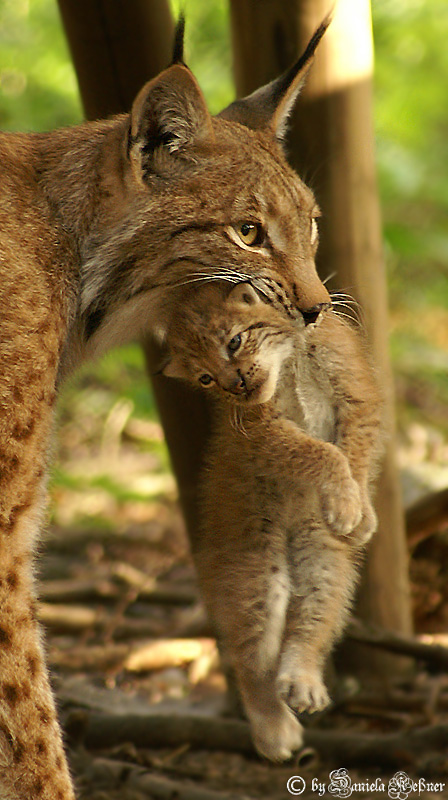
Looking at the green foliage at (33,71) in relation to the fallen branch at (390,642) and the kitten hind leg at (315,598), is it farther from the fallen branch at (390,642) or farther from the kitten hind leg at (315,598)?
the kitten hind leg at (315,598)

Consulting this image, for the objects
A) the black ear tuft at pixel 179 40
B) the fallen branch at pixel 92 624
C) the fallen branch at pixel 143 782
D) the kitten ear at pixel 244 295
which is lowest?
the fallen branch at pixel 92 624

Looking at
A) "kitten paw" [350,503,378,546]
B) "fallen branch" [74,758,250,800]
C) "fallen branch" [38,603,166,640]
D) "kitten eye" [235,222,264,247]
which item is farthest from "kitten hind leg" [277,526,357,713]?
"fallen branch" [38,603,166,640]

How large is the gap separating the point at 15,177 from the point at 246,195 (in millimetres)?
711

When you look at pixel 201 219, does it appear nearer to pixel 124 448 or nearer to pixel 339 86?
pixel 339 86

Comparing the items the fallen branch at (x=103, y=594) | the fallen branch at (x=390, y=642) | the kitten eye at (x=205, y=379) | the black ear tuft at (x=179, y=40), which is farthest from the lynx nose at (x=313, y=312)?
the fallen branch at (x=103, y=594)

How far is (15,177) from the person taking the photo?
2740 mm

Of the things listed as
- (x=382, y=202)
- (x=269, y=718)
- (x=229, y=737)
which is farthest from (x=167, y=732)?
(x=382, y=202)

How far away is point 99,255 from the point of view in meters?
2.71

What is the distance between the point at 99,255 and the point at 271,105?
0.72m

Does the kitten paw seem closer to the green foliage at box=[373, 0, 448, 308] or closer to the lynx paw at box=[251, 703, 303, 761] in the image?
the lynx paw at box=[251, 703, 303, 761]

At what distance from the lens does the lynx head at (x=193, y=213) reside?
2.48m

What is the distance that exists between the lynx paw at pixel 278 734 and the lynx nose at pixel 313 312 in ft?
3.49

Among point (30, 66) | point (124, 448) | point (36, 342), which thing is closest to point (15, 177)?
point (36, 342)
